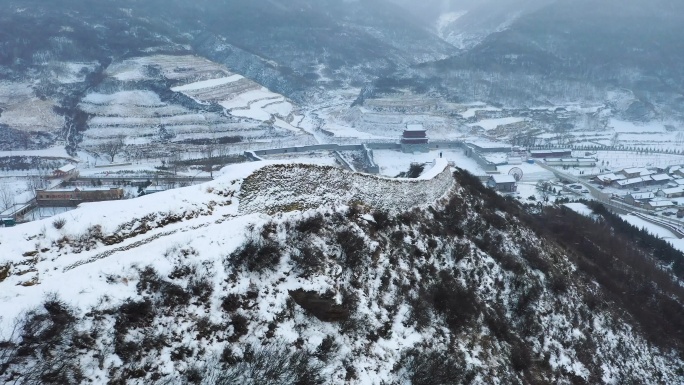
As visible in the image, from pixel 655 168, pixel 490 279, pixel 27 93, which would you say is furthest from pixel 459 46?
pixel 490 279

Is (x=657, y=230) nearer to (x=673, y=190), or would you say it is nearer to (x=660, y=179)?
(x=673, y=190)

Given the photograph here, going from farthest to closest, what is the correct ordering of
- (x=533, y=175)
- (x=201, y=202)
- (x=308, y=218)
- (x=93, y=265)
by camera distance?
(x=533, y=175), (x=308, y=218), (x=201, y=202), (x=93, y=265)

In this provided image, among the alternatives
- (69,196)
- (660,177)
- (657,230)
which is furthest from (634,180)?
(69,196)

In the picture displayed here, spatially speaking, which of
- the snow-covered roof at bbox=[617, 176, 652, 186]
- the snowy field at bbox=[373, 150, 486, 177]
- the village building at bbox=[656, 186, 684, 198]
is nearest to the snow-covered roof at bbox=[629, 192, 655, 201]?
the village building at bbox=[656, 186, 684, 198]

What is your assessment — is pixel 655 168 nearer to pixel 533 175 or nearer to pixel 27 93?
pixel 533 175

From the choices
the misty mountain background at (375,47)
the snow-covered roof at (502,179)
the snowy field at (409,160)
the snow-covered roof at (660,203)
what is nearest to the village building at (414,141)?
the snowy field at (409,160)
